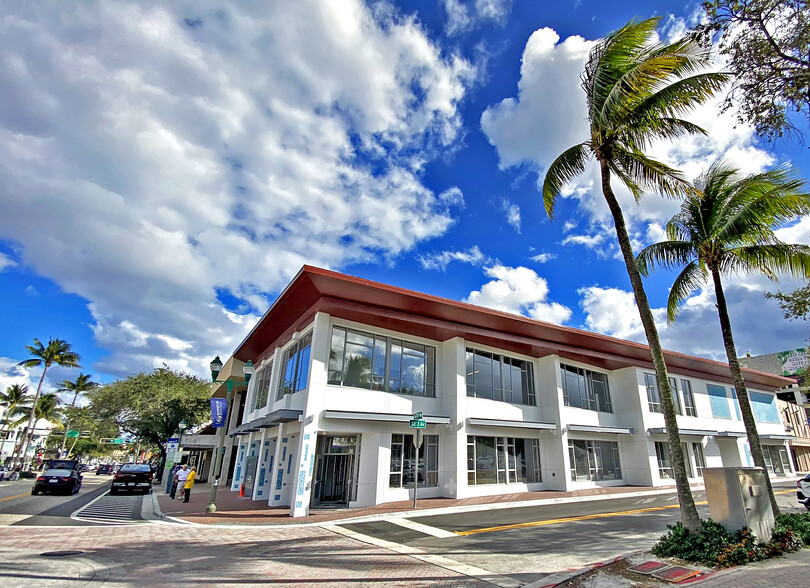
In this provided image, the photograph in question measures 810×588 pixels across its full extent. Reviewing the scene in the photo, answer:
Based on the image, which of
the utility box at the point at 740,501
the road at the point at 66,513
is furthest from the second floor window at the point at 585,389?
the road at the point at 66,513

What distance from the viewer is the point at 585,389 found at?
24.2 metres

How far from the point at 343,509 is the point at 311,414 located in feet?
12.1

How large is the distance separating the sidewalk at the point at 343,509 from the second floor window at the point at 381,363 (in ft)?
14.4

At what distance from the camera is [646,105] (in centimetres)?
Result: 952

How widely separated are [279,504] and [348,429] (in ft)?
14.6

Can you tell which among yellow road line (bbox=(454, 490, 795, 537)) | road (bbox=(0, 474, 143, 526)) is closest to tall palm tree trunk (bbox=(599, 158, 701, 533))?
yellow road line (bbox=(454, 490, 795, 537))

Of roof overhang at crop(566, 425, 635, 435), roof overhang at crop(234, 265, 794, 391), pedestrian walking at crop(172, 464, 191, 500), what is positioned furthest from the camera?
roof overhang at crop(566, 425, 635, 435)

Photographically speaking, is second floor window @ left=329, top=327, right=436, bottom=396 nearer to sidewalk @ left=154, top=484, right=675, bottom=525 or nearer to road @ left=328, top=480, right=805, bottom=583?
sidewalk @ left=154, top=484, right=675, bottom=525

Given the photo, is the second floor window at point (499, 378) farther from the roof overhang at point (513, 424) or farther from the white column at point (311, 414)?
the white column at point (311, 414)

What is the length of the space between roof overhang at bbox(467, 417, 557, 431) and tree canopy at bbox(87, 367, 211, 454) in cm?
3025

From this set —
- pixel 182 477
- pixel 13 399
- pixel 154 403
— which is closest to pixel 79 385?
pixel 13 399

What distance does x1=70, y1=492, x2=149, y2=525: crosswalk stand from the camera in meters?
13.5

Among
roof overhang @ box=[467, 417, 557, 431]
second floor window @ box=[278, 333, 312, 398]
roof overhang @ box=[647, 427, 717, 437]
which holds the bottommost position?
roof overhang @ box=[467, 417, 557, 431]

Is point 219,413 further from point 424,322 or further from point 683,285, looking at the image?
point 683,285
